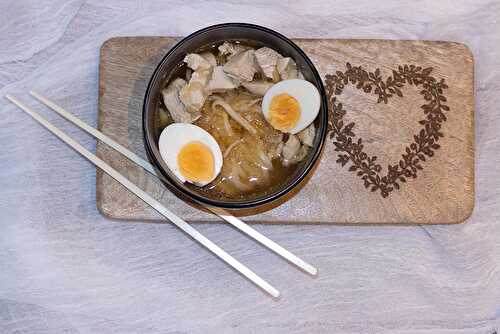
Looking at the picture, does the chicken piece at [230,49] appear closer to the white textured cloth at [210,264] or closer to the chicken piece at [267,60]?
the chicken piece at [267,60]

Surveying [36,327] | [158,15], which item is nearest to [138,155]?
[158,15]

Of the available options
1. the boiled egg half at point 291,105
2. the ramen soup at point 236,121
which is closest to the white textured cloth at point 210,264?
the ramen soup at point 236,121

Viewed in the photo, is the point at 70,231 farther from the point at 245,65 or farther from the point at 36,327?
the point at 245,65

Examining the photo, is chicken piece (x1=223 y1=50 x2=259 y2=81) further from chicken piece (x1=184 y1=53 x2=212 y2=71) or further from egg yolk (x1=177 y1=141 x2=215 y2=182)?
egg yolk (x1=177 y1=141 x2=215 y2=182)

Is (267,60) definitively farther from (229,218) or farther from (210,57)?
(229,218)

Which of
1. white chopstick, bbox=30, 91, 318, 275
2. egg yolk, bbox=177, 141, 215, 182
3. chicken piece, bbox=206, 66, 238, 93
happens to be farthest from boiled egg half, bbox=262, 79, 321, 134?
white chopstick, bbox=30, 91, 318, 275
